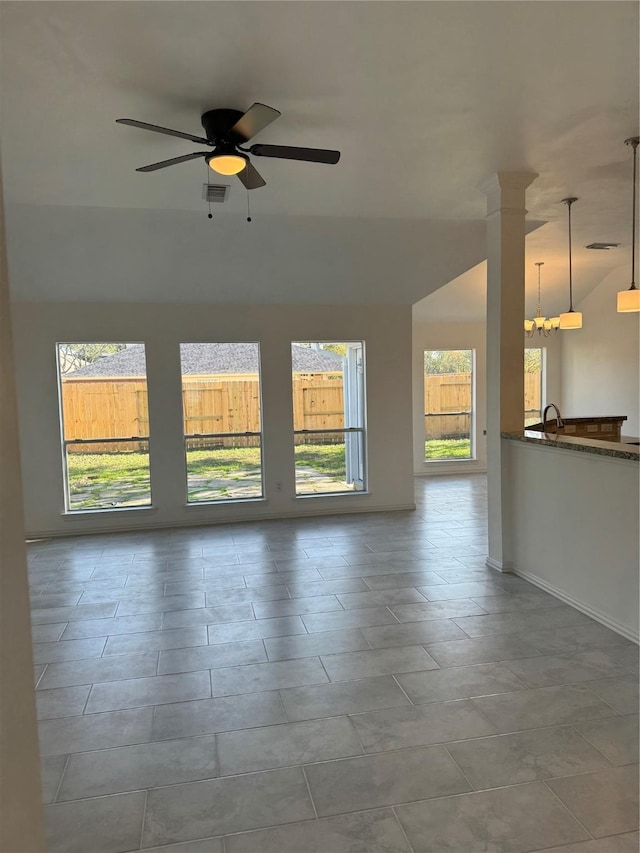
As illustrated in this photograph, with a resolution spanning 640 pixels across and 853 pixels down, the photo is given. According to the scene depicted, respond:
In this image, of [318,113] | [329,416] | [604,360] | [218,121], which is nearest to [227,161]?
[218,121]

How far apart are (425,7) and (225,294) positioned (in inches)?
159

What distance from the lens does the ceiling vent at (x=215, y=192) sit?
3826mm

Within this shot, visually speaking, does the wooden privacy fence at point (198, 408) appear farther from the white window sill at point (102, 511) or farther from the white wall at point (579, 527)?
the white wall at point (579, 527)

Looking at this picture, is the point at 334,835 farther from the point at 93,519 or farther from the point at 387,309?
the point at 387,309

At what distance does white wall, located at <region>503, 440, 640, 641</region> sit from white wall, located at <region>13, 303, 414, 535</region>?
2498 mm

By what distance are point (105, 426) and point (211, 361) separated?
1.32 metres

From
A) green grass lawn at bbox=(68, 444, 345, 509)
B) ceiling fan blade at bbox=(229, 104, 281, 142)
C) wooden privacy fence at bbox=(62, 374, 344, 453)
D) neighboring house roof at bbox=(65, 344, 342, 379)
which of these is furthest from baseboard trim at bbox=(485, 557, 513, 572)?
ceiling fan blade at bbox=(229, 104, 281, 142)

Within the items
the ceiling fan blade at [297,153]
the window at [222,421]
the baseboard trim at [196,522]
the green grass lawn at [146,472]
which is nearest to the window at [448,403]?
the baseboard trim at [196,522]

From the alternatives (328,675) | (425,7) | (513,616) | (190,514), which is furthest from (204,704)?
(190,514)

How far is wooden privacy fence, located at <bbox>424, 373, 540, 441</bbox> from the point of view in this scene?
8.96 m

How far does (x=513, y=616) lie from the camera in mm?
3531

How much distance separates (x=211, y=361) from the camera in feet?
20.4

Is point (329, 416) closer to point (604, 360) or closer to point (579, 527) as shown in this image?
point (579, 527)

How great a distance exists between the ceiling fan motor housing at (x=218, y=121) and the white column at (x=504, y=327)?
2.01 metres
